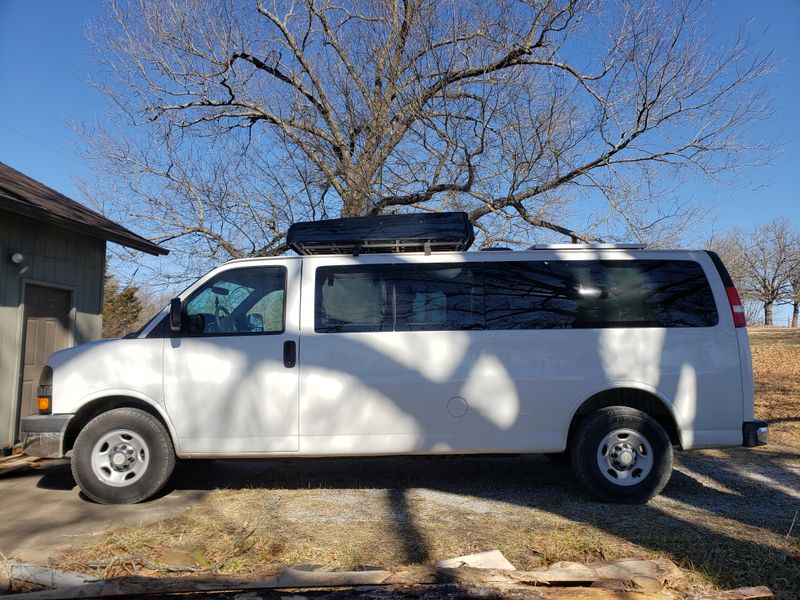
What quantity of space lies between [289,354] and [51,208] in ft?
15.2

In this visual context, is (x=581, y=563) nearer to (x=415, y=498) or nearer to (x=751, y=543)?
(x=751, y=543)

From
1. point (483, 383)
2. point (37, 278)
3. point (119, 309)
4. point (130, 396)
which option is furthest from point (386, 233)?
point (119, 309)

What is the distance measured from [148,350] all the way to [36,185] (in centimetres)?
576

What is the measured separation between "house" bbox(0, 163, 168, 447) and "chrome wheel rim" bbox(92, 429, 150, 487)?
122 inches

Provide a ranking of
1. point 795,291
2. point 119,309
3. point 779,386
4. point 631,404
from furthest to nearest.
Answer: point 795,291, point 119,309, point 779,386, point 631,404

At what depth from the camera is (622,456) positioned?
520 centimetres

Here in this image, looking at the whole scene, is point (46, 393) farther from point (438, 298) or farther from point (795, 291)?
point (795, 291)

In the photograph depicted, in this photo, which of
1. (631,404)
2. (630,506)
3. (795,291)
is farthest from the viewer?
(795,291)

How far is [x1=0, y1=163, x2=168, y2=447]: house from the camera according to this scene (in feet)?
24.1

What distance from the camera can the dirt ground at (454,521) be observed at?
12.6 ft

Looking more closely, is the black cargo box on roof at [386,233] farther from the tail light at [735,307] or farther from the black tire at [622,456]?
the tail light at [735,307]

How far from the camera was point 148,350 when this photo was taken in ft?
17.3

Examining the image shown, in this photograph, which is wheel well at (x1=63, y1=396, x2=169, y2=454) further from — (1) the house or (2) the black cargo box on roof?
(1) the house

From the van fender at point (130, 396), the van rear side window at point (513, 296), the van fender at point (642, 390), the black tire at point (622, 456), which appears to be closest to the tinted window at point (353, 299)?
the van rear side window at point (513, 296)
